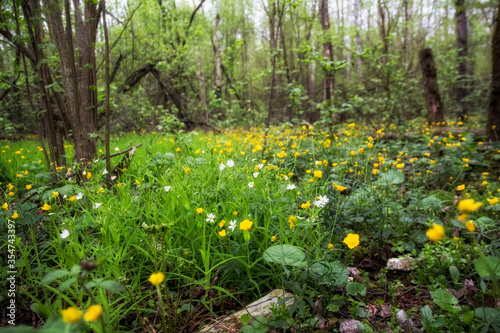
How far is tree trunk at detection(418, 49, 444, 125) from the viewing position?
18.8ft

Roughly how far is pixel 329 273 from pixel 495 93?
427 centimetres

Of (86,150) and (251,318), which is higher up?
(86,150)

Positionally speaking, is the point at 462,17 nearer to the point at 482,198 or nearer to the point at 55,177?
the point at 482,198

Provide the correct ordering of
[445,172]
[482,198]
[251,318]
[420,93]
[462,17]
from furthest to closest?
1. [420,93]
2. [462,17]
3. [445,172]
4. [482,198]
5. [251,318]

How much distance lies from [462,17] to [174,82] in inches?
381

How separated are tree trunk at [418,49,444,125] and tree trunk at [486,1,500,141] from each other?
6.59ft

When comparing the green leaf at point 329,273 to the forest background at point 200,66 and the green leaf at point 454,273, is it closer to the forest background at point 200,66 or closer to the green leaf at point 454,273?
the green leaf at point 454,273

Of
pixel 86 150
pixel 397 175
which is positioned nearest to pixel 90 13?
pixel 86 150

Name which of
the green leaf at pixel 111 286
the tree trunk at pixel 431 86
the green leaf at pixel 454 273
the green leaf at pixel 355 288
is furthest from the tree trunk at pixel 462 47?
the green leaf at pixel 111 286

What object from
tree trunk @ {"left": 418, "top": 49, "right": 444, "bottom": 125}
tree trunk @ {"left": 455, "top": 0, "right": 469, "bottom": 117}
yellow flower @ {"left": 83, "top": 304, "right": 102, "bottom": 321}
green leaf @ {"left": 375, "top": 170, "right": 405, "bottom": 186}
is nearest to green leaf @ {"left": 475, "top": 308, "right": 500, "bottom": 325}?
green leaf @ {"left": 375, "top": 170, "right": 405, "bottom": 186}

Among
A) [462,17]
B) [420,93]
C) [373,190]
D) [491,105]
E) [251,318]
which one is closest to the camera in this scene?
[251,318]

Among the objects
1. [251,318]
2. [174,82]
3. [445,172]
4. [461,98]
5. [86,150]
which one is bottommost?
[251,318]

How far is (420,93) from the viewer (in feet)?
35.1

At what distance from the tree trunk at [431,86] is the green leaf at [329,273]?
5.92m
